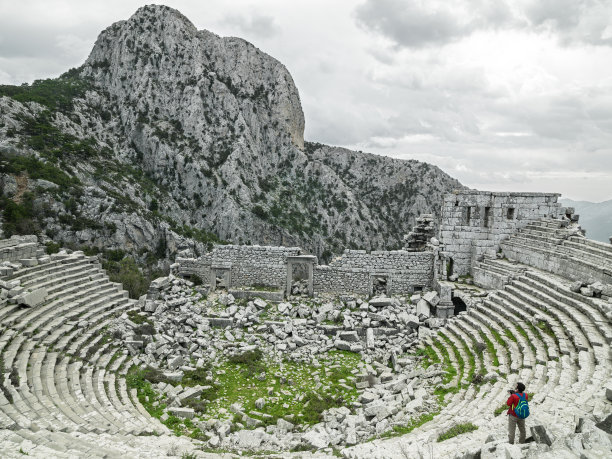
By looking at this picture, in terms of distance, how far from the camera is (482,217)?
67.8ft

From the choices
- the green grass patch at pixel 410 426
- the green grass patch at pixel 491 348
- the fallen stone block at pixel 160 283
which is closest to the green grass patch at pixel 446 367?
the green grass patch at pixel 491 348

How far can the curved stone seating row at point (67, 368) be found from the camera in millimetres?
8055

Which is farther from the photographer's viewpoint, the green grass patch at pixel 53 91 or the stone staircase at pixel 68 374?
the green grass patch at pixel 53 91

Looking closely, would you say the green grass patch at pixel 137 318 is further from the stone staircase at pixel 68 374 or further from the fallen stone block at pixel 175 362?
the fallen stone block at pixel 175 362

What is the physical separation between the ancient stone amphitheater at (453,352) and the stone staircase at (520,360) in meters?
0.04

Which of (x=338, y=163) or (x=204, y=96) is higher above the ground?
(x=204, y=96)

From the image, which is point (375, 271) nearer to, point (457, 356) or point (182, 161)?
point (457, 356)

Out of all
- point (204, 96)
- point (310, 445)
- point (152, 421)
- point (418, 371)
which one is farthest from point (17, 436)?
point (204, 96)

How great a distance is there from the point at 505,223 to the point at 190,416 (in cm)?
1783

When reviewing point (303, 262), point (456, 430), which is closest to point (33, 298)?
point (303, 262)

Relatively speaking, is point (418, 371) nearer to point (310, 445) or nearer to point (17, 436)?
point (310, 445)

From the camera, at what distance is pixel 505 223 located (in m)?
20.5

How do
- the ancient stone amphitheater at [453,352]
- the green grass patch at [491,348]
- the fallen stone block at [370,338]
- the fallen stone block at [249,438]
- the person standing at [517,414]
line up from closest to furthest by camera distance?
the person standing at [517,414] → the ancient stone amphitheater at [453,352] → the fallen stone block at [249,438] → the green grass patch at [491,348] → the fallen stone block at [370,338]

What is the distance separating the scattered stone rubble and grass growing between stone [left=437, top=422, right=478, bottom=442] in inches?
69.6
